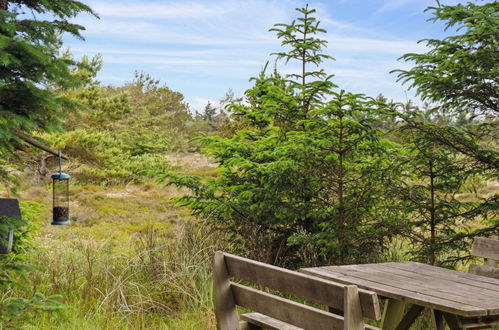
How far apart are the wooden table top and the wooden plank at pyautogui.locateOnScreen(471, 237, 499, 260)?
1.92 ft

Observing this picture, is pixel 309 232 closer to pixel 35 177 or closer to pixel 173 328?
pixel 173 328

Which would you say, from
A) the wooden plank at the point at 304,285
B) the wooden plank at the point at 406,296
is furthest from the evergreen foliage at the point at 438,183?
the wooden plank at the point at 304,285

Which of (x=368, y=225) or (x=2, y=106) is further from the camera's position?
(x=368, y=225)

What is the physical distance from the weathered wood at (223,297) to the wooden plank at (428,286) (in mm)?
1138

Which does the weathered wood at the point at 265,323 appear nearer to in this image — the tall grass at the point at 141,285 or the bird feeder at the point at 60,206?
the tall grass at the point at 141,285

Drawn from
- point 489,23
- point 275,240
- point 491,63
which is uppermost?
point 489,23

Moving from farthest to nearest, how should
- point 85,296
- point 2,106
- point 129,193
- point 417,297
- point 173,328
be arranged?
point 129,193, point 85,296, point 173,328, point 2,106, point 417,297

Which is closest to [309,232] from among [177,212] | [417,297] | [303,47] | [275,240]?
[275,240]

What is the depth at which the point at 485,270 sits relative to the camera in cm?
459

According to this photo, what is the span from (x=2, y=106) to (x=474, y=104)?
181 inches

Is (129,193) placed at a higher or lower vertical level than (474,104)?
lower

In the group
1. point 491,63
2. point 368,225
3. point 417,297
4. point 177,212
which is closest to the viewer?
point 417,297

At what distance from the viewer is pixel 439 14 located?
567 cm

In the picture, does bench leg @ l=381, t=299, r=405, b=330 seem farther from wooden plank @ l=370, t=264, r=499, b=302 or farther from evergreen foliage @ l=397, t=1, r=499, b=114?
evergreen foliage @ l=397, t=1, r=499, b=114
